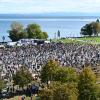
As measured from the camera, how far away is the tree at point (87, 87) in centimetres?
3769

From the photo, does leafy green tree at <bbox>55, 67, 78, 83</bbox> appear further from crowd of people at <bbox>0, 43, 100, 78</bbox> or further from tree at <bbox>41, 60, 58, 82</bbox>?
crowd of people at <bbox>0, 43, 100, 78</bbox>

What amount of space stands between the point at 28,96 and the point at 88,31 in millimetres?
Answer: 86838

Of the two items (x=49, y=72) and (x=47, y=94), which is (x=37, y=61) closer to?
(x=49, y=72)

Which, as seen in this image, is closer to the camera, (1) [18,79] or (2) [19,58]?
(1) [18,79]

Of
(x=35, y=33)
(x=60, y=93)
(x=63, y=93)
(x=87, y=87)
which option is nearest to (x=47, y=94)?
(x=60, y=93)

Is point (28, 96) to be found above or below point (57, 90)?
below

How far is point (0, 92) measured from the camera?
147 feet

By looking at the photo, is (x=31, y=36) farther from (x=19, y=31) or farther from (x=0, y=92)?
(x=0, y=92)

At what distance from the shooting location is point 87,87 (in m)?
38.9

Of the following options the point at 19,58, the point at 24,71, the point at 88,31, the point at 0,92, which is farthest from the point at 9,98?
the point at 88,31

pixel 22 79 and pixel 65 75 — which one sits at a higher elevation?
pixel 65 75

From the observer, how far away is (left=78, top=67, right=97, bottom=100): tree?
37.7 m

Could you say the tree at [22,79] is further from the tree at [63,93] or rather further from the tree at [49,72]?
the tree at [63,93]

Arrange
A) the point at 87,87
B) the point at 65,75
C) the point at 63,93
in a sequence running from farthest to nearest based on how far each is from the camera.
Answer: the point at 65,75
the point at 87,87
the point at 63,93
